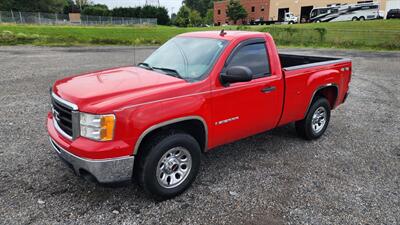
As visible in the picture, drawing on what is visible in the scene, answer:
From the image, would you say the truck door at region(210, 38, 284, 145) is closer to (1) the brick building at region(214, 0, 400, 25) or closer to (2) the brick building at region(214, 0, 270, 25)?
(1) the brick building at region(214, 0, 400, 25)

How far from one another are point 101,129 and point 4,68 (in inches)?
470

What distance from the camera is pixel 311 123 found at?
17.3 feet

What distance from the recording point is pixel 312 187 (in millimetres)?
3852

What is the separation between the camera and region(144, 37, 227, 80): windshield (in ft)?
12.3

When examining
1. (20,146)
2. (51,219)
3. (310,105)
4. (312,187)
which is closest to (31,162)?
(20,146)

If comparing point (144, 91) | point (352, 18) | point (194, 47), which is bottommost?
point (144, 91)

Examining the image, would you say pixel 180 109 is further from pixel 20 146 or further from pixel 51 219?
pixel 20 146

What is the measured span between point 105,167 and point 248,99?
1980 mm

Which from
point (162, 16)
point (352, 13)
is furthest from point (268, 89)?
point (162, 16)

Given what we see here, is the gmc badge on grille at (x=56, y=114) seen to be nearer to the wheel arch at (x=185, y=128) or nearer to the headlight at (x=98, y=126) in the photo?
the headlight at (x=98, y=126)

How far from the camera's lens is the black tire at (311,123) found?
17.0ft

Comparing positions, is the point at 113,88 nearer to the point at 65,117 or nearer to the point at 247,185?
the point at 65,117

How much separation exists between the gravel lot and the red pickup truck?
0.39 m

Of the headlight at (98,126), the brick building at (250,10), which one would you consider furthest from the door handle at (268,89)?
the brick building at (250,10)
